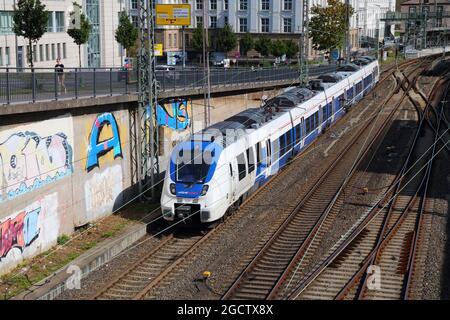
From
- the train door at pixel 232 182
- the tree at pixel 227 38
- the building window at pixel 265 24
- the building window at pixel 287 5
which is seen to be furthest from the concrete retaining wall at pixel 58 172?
the building window at pixel 265 24

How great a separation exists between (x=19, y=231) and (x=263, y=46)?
60.0m

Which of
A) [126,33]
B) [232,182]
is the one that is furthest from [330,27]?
[232,182]

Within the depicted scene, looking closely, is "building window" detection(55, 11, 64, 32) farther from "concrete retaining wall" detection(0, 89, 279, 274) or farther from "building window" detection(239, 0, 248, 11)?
"concrete retaining wall" detection(0, 89, 279, 274)

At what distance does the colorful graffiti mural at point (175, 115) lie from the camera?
25902mm

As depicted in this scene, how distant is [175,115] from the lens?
27047 mm

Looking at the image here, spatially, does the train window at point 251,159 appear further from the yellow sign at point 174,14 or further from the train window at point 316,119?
the yellow sign at point 174,14

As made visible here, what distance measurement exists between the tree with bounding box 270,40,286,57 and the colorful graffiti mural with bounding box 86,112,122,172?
5262 centimetres

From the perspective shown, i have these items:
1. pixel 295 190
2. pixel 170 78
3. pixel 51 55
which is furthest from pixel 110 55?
pixel 295 190

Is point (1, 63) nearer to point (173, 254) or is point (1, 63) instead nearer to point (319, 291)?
point (173, 254)

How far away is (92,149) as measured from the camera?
20781mm

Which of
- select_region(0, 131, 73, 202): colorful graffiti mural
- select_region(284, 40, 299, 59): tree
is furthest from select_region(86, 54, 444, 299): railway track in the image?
select_region(284, 40, 299, 59): tree

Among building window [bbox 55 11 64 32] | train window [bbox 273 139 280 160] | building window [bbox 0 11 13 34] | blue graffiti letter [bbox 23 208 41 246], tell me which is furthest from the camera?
building window [bbox 55 11 64 32]

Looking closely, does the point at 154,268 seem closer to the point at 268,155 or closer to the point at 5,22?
the point at 268,155

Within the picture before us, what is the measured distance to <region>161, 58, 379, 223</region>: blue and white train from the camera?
19094 millimetres
